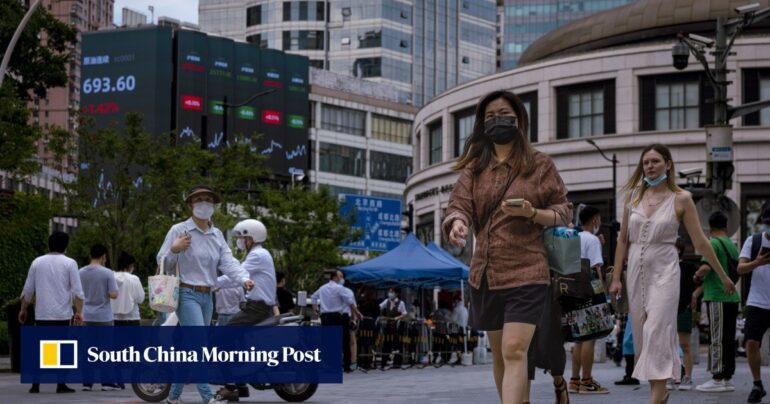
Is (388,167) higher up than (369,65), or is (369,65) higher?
(369,65)

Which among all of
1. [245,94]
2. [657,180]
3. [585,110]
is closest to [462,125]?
[585,110]

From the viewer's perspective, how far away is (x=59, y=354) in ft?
46.4

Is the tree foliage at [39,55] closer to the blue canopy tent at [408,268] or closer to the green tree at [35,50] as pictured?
the green tree at [35,50]

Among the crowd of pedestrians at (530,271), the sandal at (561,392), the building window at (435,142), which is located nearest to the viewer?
the crowd of pedestrians at (530,271)

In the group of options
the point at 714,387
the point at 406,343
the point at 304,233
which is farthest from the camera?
the point at 304,233

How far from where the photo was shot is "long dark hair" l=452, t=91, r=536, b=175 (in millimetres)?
7633

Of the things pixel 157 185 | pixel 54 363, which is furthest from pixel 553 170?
pixel 157 185

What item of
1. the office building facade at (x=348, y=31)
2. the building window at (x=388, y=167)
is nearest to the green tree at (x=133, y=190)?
the building window at (x=388, y=167)

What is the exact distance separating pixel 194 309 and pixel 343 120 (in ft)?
329

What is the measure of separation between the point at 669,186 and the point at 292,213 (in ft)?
167

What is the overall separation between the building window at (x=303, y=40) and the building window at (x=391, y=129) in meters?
12.4

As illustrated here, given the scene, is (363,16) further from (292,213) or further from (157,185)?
(157,185)

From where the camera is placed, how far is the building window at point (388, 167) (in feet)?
373

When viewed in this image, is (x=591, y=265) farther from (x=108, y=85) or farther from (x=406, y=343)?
(x=108, y=85)
